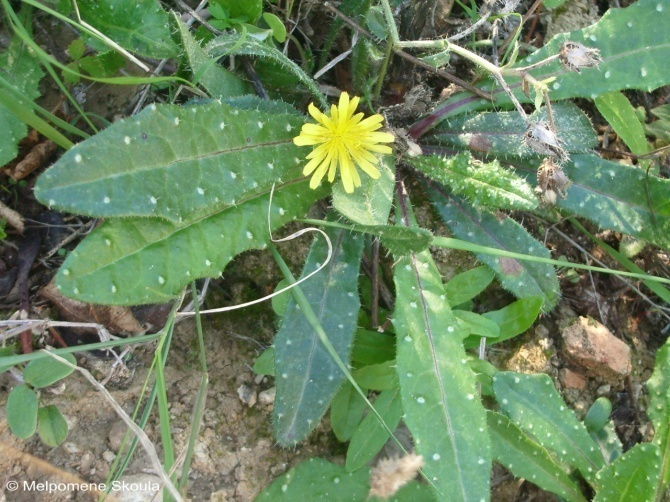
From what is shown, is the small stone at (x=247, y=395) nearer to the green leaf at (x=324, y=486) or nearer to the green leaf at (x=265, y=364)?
the green leaf at (x=265, y=364)

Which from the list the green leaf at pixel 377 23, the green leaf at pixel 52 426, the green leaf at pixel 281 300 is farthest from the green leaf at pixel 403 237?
the green leaf at pixel 52 426

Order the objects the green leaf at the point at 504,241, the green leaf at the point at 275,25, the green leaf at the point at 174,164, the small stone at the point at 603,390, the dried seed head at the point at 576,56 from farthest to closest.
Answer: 1. the small stone at the point at 603,390
2. the green leaf at the point at 504,241
3. the green leaf at the point at 275,25
4. the dried seed head at the point at 576,56
5. the green leaf at the point at 174,164

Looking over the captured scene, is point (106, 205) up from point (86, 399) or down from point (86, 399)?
up

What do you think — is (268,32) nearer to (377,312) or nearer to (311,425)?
(377,312)

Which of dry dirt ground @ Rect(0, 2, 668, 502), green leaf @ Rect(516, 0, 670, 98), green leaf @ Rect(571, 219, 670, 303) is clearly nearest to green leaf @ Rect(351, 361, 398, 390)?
dry dirt ground @ Rect(0, 2, 668, 502)

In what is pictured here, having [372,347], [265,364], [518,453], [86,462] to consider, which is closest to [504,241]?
[372,347]

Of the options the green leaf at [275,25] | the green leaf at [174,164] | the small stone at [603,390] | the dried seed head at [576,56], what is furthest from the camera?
the small stone at [603,390]

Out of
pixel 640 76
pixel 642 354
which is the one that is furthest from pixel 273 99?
pixel 642 354
